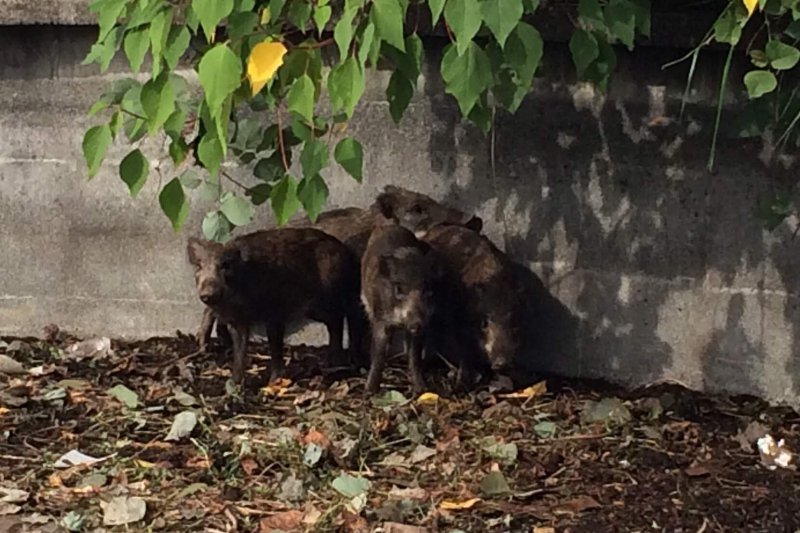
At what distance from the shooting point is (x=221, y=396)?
534cm

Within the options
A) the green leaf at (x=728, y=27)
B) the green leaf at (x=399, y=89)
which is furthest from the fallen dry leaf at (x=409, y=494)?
the green leaf at (x=728, y=27)

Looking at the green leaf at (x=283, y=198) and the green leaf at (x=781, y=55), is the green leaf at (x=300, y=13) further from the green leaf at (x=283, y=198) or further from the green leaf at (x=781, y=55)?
the green leaf at (x=781, y=55)

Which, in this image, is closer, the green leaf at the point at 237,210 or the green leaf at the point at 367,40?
the green leaf at the point at 367,40

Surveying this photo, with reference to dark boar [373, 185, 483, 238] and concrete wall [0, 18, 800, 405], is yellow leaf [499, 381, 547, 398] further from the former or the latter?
dark boar [373, 185, 483, 238]

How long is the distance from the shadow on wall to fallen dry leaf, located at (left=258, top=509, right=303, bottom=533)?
5.93ft

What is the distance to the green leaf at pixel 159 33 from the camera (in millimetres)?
3316

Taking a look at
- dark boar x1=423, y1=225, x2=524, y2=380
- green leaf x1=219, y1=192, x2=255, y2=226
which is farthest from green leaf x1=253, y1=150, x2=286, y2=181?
dark boar x1=423, y1=225, x2=524, y2=380

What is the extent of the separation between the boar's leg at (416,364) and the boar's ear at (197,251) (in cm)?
90

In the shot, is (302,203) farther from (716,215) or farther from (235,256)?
(716,215)

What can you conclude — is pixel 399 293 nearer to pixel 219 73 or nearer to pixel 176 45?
pixel 176 45

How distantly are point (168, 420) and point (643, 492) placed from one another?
5.99 ft

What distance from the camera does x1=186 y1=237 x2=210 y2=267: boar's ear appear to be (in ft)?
17.6

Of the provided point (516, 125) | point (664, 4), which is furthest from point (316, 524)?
point (664, 4)

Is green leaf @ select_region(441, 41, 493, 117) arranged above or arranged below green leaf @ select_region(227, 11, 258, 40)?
below
